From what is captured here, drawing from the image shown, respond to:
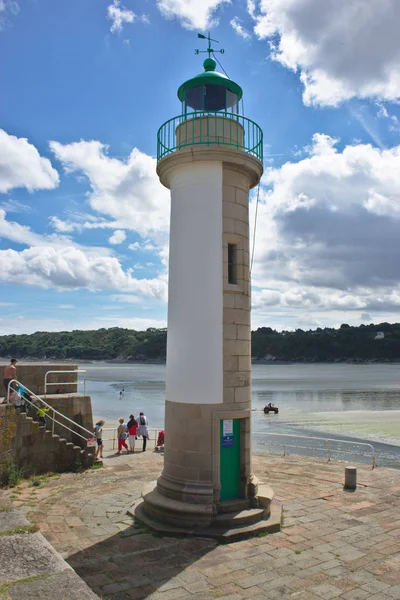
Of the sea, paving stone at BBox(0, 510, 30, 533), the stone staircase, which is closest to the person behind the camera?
paving stone at BBox(0, 510, 30, 533)

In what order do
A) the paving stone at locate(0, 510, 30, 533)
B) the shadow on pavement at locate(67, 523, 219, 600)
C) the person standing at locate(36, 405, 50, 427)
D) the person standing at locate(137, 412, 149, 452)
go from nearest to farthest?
the paving stone at locate(0, 510, 30, 533) → the shadow on pavement at locate(67, 523, 219, 600) → the person standing at locate(36, 405, 50, 427) → the person standing at locate(137, 412, 149, 452)

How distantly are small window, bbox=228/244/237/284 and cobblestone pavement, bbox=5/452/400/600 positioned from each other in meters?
4.72

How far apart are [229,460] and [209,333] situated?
2.43 metres

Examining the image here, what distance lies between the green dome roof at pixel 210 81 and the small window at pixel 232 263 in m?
3.33

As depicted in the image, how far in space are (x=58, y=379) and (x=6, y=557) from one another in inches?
442

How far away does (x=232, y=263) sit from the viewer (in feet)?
30.8

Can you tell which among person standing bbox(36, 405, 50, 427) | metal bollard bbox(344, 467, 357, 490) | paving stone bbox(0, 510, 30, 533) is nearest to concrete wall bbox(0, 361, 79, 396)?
person standing bbox(36, 405, 50, 427)

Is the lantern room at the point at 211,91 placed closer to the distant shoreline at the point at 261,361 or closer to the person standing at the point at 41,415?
the person standing at the point at 41,415

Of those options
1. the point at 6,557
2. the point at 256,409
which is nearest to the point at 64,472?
the point at 6,557

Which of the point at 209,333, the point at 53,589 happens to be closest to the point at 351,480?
the point at 209,333

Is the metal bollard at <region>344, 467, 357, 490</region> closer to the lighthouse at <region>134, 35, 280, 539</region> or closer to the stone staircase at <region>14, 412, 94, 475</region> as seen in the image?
the lighthouse at <region>134, 35, 280, 539</region>

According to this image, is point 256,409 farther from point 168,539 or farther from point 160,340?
point 160,340

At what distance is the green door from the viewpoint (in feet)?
28.5

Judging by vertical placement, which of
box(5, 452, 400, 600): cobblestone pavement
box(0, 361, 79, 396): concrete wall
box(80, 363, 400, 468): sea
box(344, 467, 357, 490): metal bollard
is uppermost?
box(0, 361, 79, 396): concrete wall
